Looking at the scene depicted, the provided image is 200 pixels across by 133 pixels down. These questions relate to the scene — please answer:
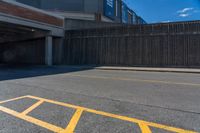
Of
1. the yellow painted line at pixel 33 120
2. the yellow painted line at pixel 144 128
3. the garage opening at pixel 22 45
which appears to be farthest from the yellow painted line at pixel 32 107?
the garage opening at pixel 22 45

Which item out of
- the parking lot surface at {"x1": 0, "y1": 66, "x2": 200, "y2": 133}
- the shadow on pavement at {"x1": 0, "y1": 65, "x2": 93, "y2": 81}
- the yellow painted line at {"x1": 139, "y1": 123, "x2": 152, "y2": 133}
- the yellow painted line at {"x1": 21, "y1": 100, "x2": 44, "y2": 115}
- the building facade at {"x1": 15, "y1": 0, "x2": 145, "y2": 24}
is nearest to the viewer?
the yellow painted line at {"x1": 139, "y1": 123, "x2": 152, "y2": 133}

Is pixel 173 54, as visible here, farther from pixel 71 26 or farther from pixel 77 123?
pixel 77 123

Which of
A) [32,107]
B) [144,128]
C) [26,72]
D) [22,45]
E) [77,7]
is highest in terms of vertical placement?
[77,7]

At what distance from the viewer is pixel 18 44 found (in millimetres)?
28984

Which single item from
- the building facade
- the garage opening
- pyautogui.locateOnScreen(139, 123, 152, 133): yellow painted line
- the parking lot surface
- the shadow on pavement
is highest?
the building facade

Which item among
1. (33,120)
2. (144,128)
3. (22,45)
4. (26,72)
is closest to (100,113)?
(144,128)

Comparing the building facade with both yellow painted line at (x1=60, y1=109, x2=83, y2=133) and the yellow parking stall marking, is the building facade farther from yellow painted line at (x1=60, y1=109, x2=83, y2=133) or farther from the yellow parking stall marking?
yellow painted line at (x1=60, y1=109, x2=83, y2=133)

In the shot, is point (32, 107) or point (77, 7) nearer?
point (32, 107)

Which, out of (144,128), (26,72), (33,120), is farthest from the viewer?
(26,72)

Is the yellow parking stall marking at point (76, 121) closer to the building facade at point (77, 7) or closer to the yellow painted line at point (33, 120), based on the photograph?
the yellow painted line at point (33, 120)

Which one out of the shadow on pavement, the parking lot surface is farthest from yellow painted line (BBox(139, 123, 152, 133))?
the shadow on pavement

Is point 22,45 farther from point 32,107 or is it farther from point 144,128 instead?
point 144,128

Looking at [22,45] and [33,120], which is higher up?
[22,45]

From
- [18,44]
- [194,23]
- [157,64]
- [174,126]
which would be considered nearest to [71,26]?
[18,44]
